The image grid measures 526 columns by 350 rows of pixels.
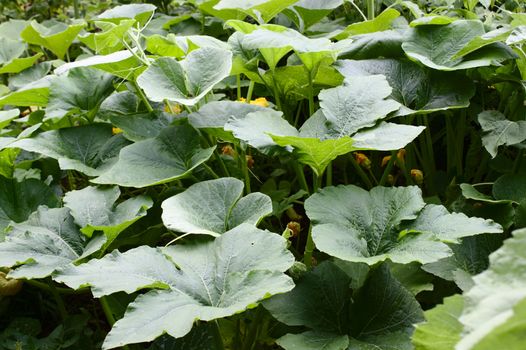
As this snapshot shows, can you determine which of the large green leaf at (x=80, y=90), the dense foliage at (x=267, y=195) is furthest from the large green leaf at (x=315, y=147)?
the large green leaf at (x=80, y=90)

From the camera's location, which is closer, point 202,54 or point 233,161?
point 202,54

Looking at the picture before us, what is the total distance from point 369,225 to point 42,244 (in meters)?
0.55

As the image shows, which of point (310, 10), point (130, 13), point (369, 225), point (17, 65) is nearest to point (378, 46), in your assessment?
point (310, 10)

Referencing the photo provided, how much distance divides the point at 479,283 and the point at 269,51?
87 centimetres

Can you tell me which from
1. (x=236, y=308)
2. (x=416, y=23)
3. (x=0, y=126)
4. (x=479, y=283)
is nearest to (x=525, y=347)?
(x=479, y=283)

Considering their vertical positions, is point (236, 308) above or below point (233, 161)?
above

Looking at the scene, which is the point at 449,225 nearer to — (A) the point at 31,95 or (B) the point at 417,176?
(B) the point at 417,176

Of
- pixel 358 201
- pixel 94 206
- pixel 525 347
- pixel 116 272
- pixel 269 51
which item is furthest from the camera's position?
pixel 269 51

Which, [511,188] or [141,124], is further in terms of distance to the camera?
[141,124]

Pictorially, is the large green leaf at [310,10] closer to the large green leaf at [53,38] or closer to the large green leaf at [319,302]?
the large green leaf at [53,38]

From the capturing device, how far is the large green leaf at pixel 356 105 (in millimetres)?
1066

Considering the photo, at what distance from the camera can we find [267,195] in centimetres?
118

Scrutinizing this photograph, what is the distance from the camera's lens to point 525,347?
15.6 inches

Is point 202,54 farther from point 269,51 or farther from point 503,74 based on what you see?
point 503,74
